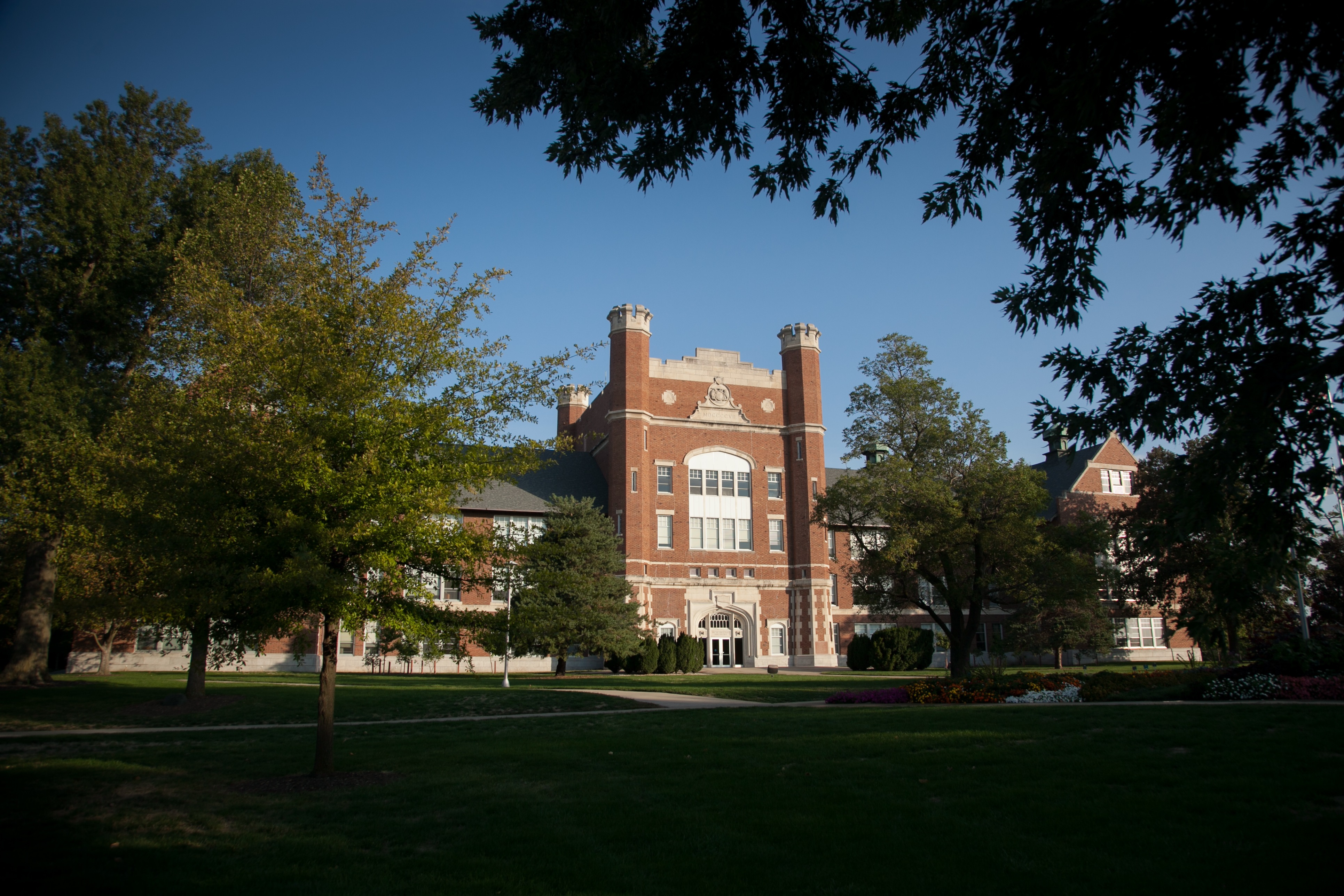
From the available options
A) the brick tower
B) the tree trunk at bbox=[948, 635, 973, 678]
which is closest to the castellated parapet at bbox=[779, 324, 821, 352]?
the brick tower

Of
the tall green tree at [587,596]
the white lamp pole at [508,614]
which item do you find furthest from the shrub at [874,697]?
the tall green tree at [587,596]

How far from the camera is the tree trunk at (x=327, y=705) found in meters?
10.4

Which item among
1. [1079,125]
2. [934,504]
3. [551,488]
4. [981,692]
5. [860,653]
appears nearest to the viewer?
[1079,125]

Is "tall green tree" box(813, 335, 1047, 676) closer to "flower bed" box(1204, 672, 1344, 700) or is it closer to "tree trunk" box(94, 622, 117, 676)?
"flower bed" box(1204, 672, 1344, 700)

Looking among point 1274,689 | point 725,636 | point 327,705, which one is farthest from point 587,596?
point 1274,689

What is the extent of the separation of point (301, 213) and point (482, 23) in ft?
19.3

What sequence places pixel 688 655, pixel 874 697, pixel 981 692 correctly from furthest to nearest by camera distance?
pixel 688 655 → pixel 874 697 → pixel 981 692

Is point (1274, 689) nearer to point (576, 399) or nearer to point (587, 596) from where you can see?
point (587, 596)

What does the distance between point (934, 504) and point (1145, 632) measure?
36.1 m

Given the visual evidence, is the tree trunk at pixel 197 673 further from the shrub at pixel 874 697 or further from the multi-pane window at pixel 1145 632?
the multi-pane window at pixel 1145 632

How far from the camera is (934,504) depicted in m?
24.3

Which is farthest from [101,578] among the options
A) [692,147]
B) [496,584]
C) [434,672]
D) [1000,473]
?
[1000,473]

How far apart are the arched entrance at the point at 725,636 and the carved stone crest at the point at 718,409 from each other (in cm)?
1104

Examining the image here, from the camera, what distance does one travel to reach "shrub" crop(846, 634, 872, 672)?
42219 mm
